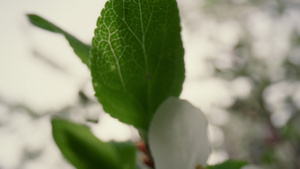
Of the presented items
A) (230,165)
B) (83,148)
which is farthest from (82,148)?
(230,165)

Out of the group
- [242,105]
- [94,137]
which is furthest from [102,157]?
[242,105]

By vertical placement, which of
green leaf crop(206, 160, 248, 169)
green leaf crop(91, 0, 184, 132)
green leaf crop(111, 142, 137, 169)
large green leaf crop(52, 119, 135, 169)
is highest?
green leaf crop(91, 0, 184, 132)

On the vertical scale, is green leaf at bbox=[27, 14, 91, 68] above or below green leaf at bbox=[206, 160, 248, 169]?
above

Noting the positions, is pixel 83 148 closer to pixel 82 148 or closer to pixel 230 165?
pixel 82 148

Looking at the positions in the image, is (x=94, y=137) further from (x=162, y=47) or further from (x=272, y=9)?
(x=272, y=9)
